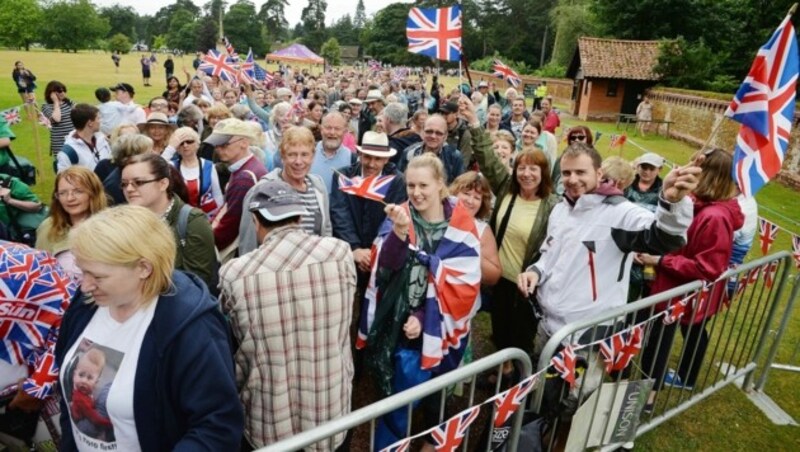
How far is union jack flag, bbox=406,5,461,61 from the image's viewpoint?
22.0 feet

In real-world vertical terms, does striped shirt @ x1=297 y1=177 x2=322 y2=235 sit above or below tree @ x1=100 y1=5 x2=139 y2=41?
below

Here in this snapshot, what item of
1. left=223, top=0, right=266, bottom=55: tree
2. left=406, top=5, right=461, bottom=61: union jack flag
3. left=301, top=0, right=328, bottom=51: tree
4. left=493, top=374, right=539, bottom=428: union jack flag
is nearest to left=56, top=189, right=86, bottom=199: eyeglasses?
left=493, top=374, right=539, bottom=428: union jack flag

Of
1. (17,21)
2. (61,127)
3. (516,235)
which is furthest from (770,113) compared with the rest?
(17,21)

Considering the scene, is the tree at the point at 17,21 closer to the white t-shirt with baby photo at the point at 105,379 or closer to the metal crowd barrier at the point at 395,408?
the white t-shirt with baby photo at the point at 105,379

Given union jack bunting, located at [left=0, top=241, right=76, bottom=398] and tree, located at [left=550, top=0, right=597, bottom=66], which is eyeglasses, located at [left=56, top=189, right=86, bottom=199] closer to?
union jack bunting, located at [left=0, top=241, right=76, bottom=398]

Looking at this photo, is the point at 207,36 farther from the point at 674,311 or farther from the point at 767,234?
the point at 674,311

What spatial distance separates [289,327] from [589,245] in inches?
76.1

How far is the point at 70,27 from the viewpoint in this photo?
90.6 m

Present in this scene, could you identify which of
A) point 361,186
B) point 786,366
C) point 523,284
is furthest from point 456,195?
point 786,366

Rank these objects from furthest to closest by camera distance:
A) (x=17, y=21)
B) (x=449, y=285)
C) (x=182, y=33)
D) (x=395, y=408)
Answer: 1. (x=182, y=33)
2. (x=17, y=21)
3. (x=449, y=285)
4. (x=395, y=408)

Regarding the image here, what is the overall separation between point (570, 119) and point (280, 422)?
34430mm

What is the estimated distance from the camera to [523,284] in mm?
3271

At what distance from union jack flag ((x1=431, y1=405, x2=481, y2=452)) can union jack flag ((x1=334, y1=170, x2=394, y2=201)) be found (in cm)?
199

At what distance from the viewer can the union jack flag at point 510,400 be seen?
2.28m
